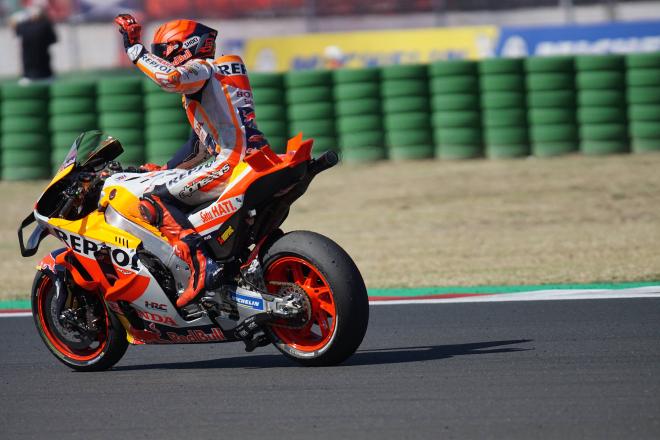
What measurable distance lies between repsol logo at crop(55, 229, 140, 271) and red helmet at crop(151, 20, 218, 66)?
1019 millimetres

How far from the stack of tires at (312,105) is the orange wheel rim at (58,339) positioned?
8.11 m

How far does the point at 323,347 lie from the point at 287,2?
14.0m

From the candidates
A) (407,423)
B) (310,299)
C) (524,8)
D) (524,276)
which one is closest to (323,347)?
(310,299)

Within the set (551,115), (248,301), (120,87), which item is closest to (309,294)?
(248,301)

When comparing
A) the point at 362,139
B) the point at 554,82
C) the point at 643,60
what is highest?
the point at 643,60

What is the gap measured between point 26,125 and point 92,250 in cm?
896

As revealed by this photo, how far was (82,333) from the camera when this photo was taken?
21.7 ft

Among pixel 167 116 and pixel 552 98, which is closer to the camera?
pixel 552 98

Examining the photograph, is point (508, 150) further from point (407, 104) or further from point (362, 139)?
point (362, 139)

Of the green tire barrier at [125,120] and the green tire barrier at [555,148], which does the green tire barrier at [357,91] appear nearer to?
the green tire barrier at [555,148]

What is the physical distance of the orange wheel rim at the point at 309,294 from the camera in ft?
19.7

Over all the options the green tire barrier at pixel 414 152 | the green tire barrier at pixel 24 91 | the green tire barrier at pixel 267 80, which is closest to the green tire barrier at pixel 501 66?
the green tire barrier at pixel 414 152

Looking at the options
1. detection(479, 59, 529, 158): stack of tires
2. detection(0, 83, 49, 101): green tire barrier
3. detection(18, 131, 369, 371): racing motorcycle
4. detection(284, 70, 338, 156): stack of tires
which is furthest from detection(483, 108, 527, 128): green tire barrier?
detection(18, 131, 369, 371): racing motorcycle

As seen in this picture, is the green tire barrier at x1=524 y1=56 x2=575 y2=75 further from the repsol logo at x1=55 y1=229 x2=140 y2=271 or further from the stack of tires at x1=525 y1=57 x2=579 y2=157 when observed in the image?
the repsol logo at x1=55 y1=229 x2=140 y2=271
